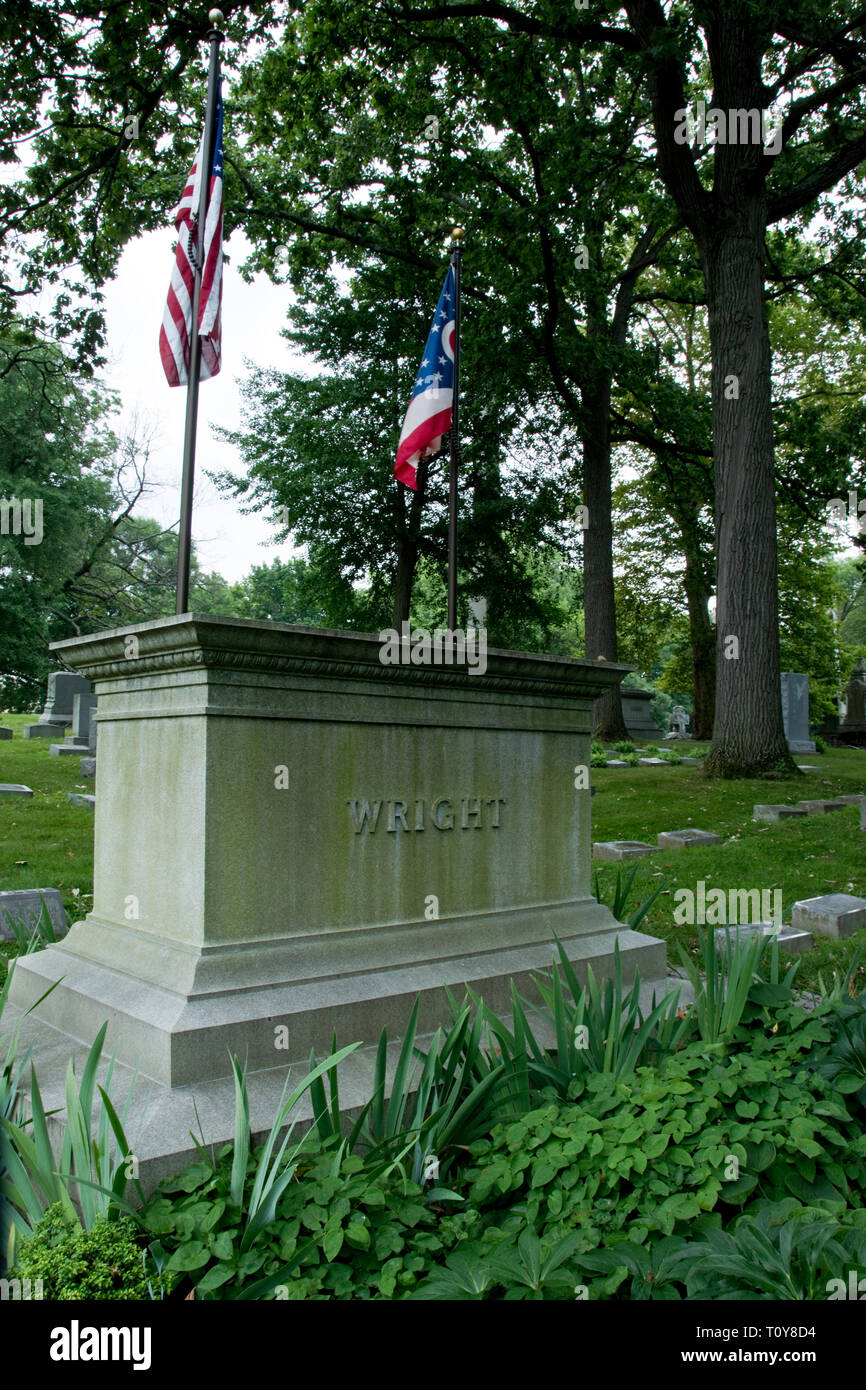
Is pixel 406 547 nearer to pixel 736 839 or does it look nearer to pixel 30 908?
pixel 736 839

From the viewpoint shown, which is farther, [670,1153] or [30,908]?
[30,908]

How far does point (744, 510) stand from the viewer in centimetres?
1247

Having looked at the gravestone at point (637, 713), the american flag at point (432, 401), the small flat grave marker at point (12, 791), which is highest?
the american flag at point (432, 401)

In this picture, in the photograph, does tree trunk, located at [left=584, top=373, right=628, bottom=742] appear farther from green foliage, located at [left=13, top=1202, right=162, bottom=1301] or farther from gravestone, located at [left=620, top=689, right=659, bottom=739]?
green foliage, located at [left=13, top=1202, right=162, bottom=1301]

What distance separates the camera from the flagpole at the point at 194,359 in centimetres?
364

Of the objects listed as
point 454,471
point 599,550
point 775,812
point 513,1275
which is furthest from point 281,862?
point 599,550

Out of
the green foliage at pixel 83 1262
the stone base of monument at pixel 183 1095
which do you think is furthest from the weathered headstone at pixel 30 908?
the green foliage at pixel 83 1262

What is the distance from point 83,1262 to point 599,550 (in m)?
17.3

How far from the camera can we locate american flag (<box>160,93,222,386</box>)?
13.0ft

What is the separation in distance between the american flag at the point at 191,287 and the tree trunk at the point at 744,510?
31.3 ft

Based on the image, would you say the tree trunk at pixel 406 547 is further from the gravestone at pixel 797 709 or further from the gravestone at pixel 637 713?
the gravestone at pixel 797 709

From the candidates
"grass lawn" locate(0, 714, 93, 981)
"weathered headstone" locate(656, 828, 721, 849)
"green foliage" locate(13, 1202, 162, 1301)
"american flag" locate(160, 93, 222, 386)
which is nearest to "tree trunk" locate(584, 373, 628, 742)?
"weathered headstone" locate(656, 828, 721, 849)

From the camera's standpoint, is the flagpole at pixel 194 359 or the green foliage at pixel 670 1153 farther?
the flagpole at pixel 194 359

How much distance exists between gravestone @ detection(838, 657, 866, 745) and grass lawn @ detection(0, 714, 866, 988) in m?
17.7
